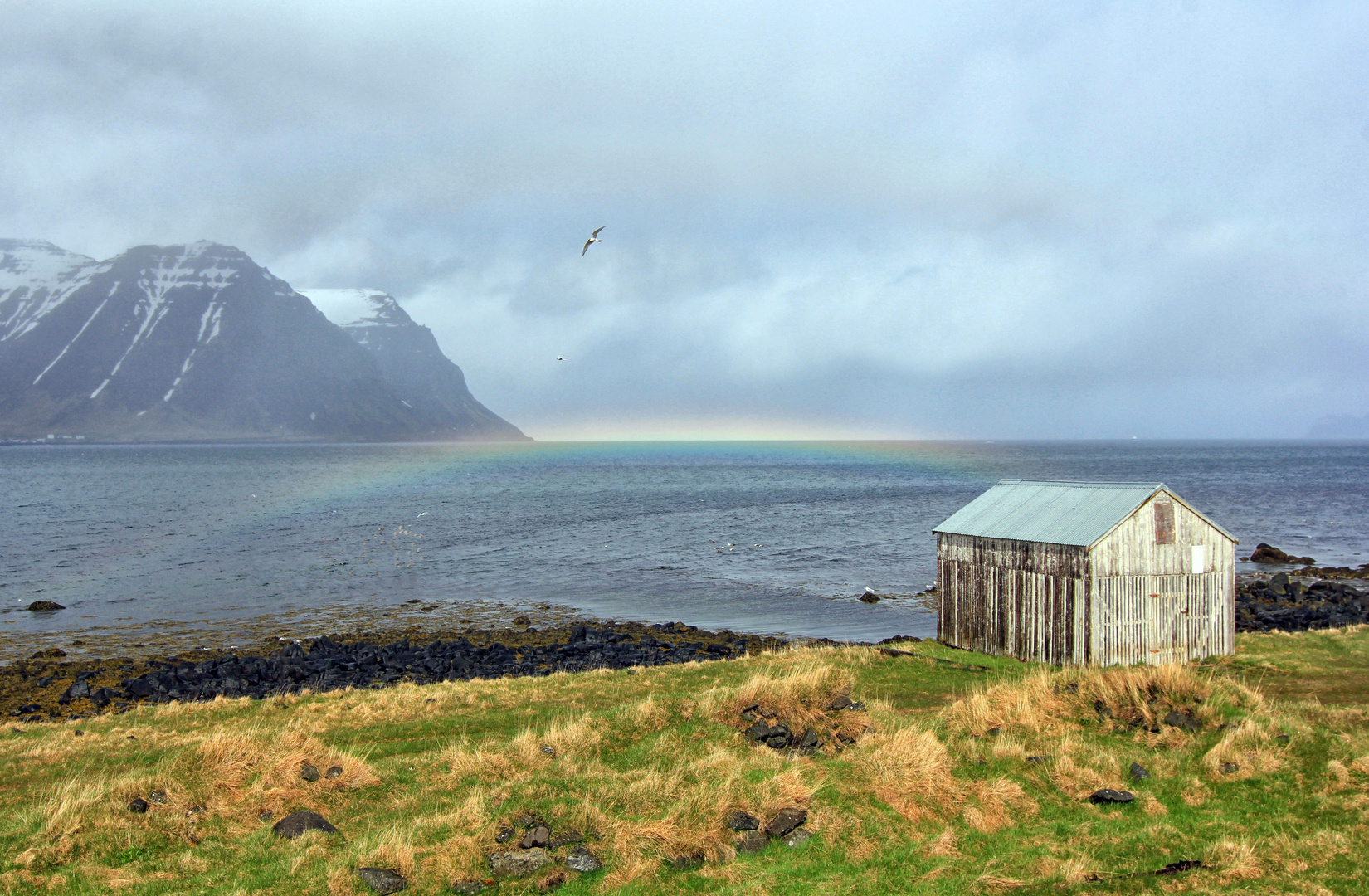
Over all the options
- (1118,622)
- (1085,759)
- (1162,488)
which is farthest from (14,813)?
(1162,488)

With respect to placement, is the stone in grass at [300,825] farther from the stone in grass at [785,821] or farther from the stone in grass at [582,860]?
the stone in grass at [785,821]

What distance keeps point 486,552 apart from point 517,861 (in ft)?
196

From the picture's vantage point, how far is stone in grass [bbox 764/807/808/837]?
1235cm

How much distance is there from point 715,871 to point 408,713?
476 inches

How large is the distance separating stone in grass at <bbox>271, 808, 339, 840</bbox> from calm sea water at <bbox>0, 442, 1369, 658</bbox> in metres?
29.3

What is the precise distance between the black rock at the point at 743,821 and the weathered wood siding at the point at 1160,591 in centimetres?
1722

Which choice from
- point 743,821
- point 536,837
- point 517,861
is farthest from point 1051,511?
point 517,861

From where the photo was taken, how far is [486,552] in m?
69.6

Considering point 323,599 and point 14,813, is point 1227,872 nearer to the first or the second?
point 14,813

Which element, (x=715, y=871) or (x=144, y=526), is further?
(x=144, y=526)

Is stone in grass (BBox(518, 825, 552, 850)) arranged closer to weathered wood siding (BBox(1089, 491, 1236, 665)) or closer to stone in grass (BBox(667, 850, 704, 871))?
stone in grass (BBox(667, 850, 704, 871))

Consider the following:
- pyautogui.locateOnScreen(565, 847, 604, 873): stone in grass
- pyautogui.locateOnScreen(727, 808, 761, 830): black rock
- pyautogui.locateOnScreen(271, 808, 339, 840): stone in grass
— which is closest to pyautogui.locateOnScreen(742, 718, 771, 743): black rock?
pyautogui.locateOnScreen(727, 808, 761, 830): black rock

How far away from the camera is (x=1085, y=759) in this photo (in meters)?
14.6

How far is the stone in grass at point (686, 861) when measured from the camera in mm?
11617
